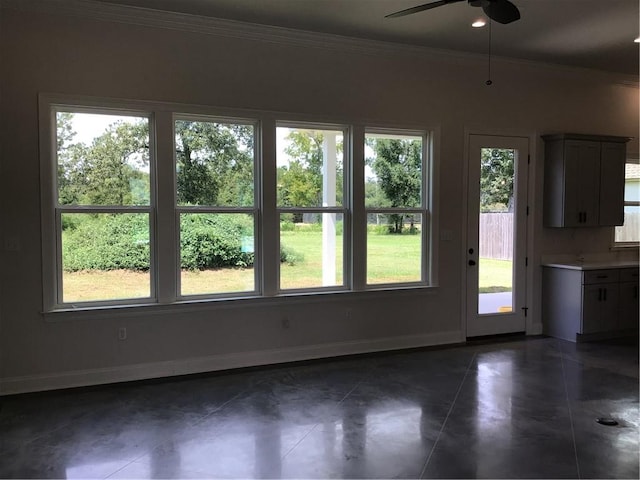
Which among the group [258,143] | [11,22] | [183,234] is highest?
[11,22]

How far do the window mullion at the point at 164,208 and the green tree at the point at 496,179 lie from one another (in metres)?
3.33

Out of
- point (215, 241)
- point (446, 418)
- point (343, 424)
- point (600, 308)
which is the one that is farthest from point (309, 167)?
point (600, 308)

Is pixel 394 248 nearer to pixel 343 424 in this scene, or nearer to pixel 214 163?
pixel 214 163

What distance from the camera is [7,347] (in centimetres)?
393

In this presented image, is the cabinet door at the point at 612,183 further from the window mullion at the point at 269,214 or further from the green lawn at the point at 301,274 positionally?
the window mullion at the point at 269,214

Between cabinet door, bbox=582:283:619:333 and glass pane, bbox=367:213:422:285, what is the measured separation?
1871mm

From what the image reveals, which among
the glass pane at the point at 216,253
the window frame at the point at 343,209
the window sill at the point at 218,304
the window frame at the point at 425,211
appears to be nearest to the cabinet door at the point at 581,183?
the window frame at the point at 425,211

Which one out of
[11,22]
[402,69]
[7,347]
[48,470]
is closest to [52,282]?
[7,347]

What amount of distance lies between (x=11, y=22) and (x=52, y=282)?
2010 millimetres

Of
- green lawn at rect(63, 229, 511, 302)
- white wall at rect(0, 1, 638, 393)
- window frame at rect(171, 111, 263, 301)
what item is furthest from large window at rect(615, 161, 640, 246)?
window frame at rect(171, 111, 263, 301)

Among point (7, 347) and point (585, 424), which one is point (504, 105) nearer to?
point (585, 424)

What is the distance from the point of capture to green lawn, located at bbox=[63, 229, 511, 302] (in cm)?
423

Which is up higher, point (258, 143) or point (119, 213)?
point (258, 143)

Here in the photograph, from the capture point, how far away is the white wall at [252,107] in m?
3.93
